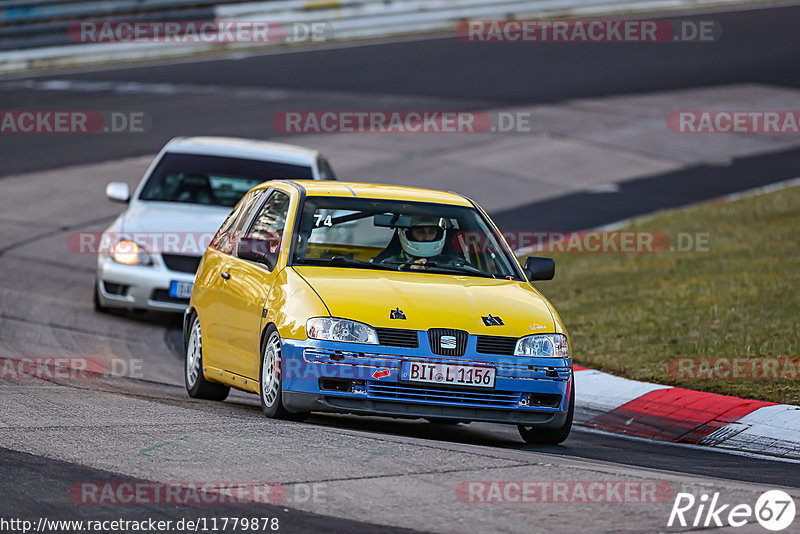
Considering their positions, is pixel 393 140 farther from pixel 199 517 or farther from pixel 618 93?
pixel 199 517

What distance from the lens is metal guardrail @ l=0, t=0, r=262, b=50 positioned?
1112 inches

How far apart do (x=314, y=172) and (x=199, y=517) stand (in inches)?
332

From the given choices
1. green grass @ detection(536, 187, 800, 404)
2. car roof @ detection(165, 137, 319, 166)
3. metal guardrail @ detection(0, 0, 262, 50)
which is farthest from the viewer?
metal guardrail @ detection(0, 0, 262, 50)

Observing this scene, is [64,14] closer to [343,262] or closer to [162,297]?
[162,297]

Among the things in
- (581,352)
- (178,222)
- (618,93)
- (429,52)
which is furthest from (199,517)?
(429,52)

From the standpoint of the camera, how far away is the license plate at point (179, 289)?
12914 millimetres

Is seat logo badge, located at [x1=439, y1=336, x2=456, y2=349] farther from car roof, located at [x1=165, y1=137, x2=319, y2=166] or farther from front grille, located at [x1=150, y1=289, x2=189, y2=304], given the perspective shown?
car roof, located at [x1=165, y1=137, x2=319, y2=166]

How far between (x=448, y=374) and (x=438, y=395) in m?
0.13

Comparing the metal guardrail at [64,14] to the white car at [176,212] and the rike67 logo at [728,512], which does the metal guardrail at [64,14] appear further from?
the rike67 logo at [728,512]

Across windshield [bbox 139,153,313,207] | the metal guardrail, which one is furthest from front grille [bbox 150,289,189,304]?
the metal guardrail

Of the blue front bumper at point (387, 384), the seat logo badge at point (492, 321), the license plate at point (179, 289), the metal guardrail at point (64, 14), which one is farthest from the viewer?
the metal guardrail at point (64, 14)

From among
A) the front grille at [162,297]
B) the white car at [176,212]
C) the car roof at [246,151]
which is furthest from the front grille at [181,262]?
the car roof at [246,151]

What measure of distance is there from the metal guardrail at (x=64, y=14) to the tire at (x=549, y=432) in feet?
71.9

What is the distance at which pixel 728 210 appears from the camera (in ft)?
64.5
